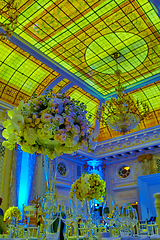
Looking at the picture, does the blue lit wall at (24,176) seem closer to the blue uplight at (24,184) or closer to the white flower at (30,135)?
the blue uplight at (24,184)

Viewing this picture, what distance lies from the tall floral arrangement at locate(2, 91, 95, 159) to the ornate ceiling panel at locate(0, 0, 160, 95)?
5.90 m

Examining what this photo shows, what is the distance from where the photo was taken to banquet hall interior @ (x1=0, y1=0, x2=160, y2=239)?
24.8 ft

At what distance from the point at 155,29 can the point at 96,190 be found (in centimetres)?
641

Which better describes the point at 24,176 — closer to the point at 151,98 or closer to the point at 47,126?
the point at 151,98

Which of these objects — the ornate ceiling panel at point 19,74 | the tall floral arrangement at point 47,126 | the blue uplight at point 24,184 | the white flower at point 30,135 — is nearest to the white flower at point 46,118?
the tall floral arrangement at point 47,126

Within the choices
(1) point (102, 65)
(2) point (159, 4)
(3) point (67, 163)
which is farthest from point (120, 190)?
(2) point (159, 4)

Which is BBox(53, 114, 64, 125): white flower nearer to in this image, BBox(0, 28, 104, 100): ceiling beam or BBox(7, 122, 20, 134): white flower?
BBox(7, 122, 20, 134): white flower

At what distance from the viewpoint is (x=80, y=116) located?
2.29 metres

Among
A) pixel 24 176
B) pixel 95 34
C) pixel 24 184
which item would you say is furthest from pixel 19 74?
pixel 24 184

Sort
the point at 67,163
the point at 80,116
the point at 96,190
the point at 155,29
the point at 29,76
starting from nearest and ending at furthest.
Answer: the point at 80,116 < the point at 96,190 < the point at 155,29 < the point at 29,76 < the point at 67,163

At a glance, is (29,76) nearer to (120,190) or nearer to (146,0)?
(146,0)

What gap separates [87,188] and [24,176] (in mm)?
7103

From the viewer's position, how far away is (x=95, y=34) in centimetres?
836

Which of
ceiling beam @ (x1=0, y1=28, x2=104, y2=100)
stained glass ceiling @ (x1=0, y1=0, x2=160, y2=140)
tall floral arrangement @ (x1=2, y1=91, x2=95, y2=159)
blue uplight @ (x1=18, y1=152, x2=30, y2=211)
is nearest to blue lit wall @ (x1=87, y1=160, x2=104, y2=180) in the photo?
ceiling beam @ (x1=0, y1=28, x2=104, y2=100)
